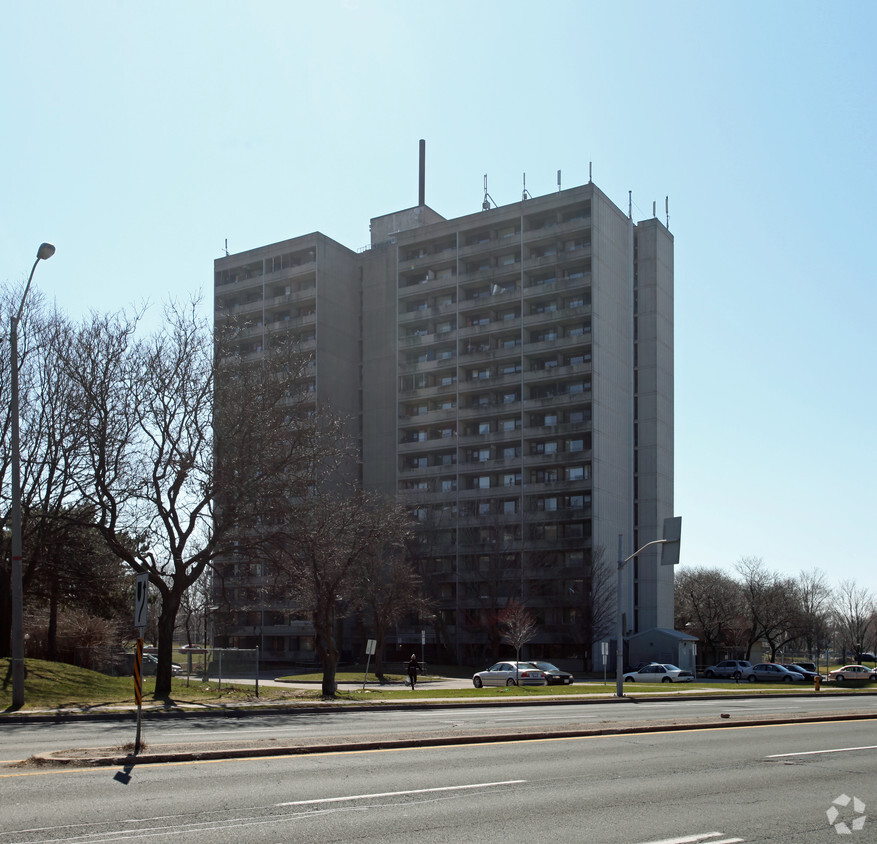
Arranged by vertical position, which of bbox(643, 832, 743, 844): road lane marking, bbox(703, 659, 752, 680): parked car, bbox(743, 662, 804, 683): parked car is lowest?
bbox(703, 659, 752, 680): parked car

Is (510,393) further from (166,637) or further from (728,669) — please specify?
(166,637)

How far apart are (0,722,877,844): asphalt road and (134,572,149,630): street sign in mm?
2794

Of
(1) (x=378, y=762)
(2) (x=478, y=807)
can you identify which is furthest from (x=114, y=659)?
(2) (x=478, y=807)

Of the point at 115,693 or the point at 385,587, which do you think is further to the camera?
the point at 385,587

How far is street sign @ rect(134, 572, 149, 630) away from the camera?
14570mm

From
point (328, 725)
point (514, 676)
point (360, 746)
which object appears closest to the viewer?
point (360, 746)

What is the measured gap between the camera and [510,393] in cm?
8575

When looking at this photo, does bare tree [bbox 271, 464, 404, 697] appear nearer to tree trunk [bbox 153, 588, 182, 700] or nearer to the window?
tree trunk [bbox 153, 588, 182, 700]

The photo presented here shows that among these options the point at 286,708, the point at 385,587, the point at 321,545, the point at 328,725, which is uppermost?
the point at 321,545

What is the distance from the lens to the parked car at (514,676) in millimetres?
45656

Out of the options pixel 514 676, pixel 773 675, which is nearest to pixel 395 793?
pixel 514 676

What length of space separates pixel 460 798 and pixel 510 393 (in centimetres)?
7598

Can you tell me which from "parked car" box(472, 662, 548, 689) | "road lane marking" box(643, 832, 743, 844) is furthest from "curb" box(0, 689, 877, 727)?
"road lane marking" box(643, 832, 743, 844)

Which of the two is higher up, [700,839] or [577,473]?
[577,473]
